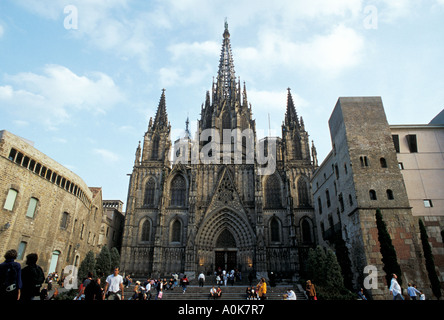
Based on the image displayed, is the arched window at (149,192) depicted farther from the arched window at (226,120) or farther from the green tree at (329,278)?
the green tree at (329,278)

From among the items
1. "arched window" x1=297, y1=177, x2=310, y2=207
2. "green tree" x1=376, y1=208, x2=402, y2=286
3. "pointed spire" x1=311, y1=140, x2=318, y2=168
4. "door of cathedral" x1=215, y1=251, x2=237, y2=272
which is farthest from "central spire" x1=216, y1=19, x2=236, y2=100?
"green tree" x1=376, y1=208, x2=402, y2=286

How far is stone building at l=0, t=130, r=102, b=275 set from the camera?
64.7 ft

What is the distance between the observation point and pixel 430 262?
17.2m

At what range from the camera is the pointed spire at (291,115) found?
4278cm

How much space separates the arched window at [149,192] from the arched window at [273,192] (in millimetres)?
15354

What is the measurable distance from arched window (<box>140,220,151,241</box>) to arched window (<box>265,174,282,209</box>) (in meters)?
15.6

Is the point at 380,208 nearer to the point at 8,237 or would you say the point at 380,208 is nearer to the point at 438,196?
the point at 438,196

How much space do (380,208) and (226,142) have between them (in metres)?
25.3

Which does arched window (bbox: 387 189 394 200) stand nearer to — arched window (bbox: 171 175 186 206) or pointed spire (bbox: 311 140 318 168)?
pointed spire (bbox: 311 140 318 168)

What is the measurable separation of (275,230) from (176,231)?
12.6 metres

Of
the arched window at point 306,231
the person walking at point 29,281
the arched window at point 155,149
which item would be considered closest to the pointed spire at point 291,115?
the arched window at point 306,231

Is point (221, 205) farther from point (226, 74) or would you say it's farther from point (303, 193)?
point (226, 74)
